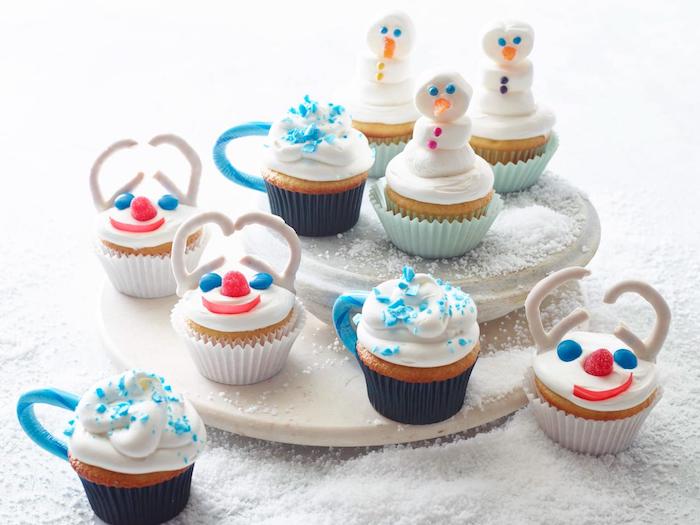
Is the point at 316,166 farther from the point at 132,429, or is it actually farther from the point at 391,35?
the point at 132,429

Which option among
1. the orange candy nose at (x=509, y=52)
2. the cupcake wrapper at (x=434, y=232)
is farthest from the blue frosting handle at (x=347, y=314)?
the orange candy nose at (x=509, y=52)

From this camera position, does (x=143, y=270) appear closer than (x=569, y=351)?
No

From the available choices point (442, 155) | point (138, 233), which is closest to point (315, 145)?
point (442, 155)

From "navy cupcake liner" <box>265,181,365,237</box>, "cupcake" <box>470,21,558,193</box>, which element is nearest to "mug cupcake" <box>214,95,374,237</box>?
"navy cupcake liner" <box>265,181,365,237</box>

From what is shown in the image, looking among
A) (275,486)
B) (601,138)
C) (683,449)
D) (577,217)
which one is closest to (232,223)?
(275,486)

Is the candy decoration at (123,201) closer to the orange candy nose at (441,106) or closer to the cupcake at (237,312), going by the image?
the cupcake at (237,312)

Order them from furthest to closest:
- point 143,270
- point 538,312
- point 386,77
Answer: point 386,77 < point 143,270 < point 538,312
